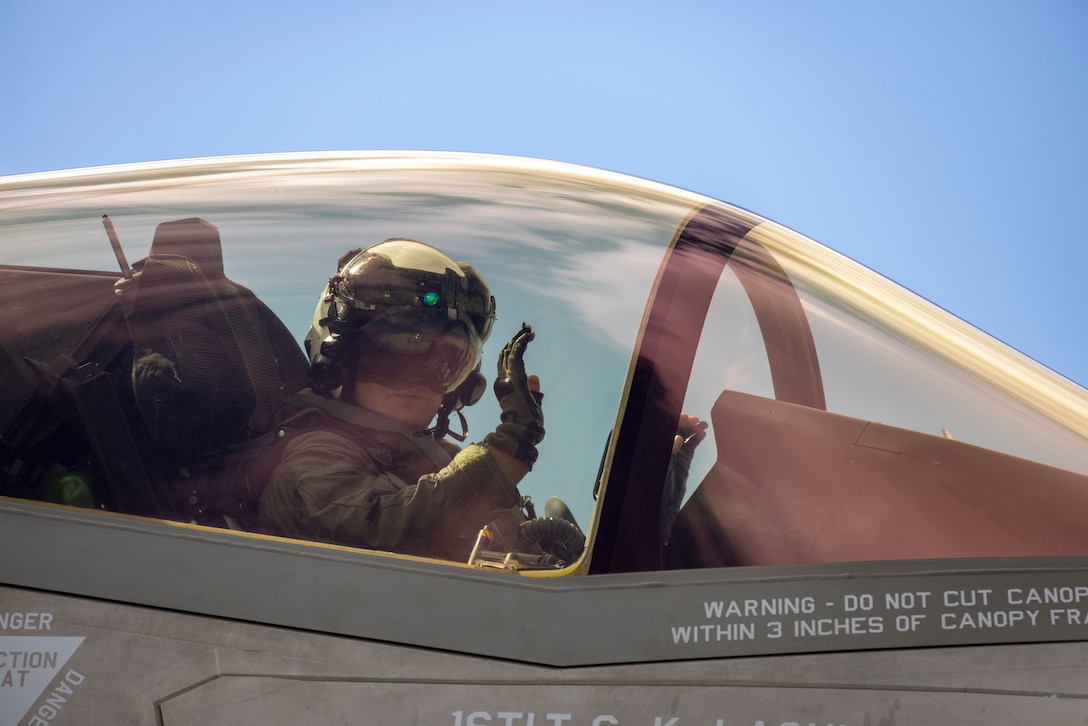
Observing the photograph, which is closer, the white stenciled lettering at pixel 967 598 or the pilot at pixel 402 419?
the white stenciled lettering at pixel 967 598

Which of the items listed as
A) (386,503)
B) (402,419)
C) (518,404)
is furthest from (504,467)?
(402,419)

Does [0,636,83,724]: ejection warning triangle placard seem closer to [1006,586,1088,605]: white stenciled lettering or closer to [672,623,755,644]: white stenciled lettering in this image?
[672,623,755,644]: white stenciled lettering

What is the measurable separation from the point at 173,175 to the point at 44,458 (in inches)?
35.4

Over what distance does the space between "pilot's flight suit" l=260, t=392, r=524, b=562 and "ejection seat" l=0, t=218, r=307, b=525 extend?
0.12 metres

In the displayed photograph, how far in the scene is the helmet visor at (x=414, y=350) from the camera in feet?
7.04

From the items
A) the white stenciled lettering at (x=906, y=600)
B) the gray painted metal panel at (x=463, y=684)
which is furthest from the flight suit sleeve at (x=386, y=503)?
the white stenciled lettering at (x=906, y=600)

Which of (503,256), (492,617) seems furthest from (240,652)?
(503,256)

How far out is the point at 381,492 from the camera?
1.97m

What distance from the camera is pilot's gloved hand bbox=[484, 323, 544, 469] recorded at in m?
1.97

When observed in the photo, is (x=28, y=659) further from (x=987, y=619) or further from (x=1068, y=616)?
(x=1068, y=616)

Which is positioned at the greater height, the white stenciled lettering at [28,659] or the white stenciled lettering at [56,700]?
the white stenciled lettering at [28,659]

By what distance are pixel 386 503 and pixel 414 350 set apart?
403mm

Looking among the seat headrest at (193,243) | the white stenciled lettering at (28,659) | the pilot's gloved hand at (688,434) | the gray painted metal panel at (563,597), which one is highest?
the seat headrest at (193,243)

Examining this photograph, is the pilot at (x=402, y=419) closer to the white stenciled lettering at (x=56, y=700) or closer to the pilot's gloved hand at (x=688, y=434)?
the pilot's gloved hand at (x=688, y=434)
